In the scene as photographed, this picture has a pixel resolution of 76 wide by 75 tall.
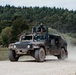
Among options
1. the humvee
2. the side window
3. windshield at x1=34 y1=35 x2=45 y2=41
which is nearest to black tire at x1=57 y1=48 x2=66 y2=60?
the humvee

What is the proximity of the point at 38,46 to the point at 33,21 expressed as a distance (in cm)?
14035

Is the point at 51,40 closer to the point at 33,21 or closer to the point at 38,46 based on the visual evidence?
the point at 38,46

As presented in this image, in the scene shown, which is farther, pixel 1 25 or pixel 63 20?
pixel 63 20

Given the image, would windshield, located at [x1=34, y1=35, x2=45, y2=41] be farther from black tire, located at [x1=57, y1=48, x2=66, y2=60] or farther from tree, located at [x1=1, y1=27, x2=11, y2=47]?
tree, located at [x1=1, y1=27, x2=11, y2=47]

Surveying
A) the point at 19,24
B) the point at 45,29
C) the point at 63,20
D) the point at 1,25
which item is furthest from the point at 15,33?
the point at 45,29

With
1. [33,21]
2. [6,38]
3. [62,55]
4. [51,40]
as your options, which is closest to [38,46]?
[51,40]

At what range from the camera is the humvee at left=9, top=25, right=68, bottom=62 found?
22203mm

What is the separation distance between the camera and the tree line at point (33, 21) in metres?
119

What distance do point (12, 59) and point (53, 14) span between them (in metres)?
154

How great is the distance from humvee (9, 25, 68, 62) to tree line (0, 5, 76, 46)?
70318 mm

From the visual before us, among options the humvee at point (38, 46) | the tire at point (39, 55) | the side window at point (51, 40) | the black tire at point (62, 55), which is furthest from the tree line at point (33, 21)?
the tire at point (39, 55)
